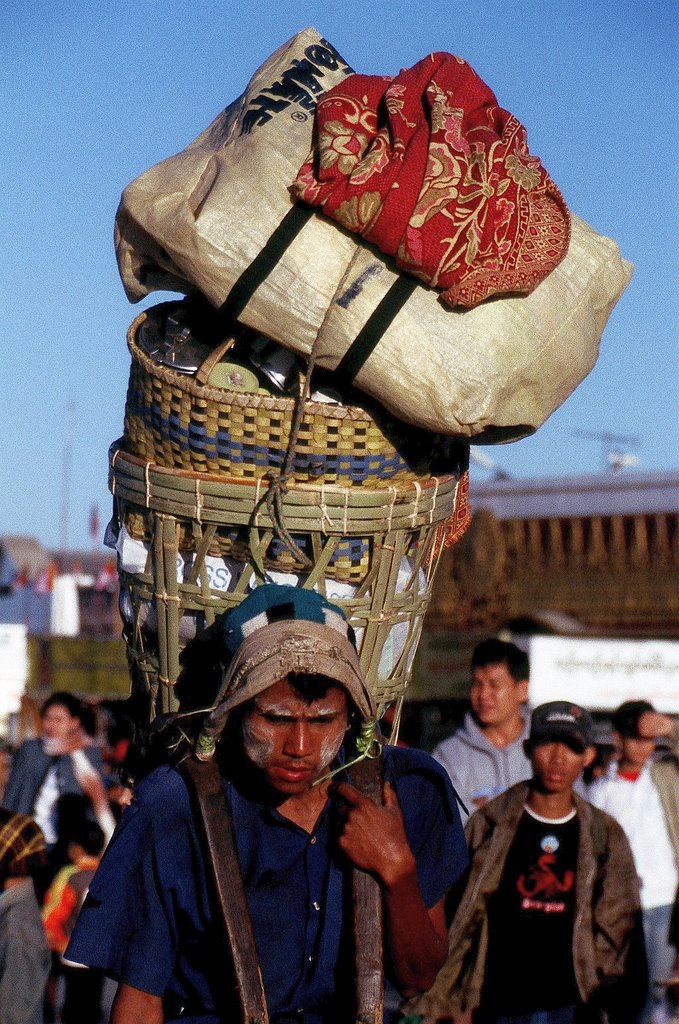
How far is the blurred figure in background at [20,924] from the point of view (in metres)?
6.05

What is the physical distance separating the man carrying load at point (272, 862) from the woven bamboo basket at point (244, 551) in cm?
28

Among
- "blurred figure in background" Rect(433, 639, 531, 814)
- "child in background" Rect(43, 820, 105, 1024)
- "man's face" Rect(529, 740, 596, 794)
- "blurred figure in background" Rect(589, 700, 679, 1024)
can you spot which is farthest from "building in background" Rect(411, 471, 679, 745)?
"man's face" Rect(529, 740, 596, 794)

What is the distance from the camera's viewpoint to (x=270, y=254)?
356 centimetres

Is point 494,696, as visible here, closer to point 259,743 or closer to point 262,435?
point 262,435

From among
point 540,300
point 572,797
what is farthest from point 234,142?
point 572,797

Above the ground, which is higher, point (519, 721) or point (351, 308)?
point (351, 308)

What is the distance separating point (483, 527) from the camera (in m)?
22.5

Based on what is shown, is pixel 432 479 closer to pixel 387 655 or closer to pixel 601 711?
pixel 387 655

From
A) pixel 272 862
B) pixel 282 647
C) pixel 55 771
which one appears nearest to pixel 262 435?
pixel 282 647

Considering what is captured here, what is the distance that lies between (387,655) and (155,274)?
3.35 ft

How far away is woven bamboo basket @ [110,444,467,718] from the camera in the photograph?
12.0ft

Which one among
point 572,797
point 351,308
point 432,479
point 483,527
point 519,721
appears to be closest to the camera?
point 351,308

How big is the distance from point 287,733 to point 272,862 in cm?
27

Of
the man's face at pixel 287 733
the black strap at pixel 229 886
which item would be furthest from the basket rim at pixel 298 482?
the black strap at pixel 229 886
